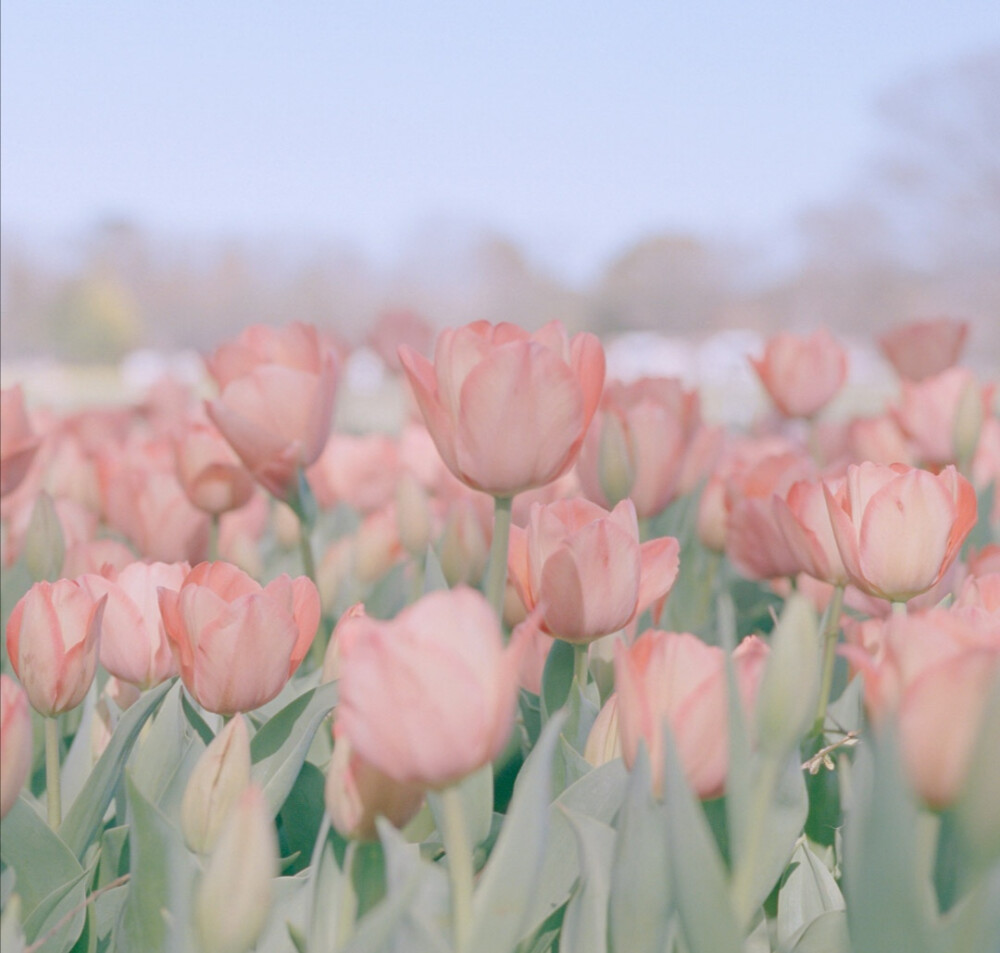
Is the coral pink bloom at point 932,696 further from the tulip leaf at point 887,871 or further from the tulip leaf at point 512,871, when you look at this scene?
the tulip leaf at point 512,871

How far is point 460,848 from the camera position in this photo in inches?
18.3

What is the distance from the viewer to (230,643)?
613mm

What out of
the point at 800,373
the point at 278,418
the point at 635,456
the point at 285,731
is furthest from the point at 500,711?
the point at 800,373

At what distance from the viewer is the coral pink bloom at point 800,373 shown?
1.57 metres

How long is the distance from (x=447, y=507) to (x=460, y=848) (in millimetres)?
927

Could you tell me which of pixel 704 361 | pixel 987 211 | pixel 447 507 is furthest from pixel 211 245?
pixel 447 507

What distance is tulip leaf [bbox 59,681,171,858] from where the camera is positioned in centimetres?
62

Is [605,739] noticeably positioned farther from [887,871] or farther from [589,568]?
[887,871]

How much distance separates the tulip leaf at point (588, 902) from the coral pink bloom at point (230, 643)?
19 centimetres

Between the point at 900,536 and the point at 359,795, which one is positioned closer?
the point at 359,795

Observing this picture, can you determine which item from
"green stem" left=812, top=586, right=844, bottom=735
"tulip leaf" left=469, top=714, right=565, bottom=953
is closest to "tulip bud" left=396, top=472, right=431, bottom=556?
"green stem" left=812, top=586, right=844, bottom=735

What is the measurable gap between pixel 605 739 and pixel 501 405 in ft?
0.65

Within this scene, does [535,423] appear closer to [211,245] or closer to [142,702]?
[142,702]

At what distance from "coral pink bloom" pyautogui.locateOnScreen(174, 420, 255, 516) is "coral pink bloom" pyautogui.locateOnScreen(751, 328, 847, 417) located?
0.75 m
